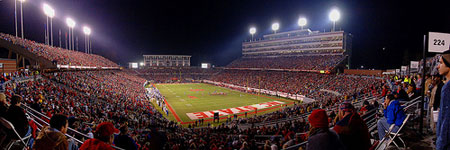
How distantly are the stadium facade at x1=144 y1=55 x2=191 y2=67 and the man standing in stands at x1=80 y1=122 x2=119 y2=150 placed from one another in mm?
99732

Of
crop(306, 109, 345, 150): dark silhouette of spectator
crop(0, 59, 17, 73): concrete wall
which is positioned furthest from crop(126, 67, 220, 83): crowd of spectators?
crop(306, 109, 345, 150): dark silhouette of spectator

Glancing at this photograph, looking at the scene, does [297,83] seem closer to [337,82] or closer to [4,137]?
[337,82]

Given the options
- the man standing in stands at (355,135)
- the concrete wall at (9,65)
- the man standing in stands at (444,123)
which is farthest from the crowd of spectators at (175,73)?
the man standing in stands at (444,123)

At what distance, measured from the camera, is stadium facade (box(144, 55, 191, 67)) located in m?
96.8

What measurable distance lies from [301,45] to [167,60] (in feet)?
208

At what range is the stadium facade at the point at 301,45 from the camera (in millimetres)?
55938

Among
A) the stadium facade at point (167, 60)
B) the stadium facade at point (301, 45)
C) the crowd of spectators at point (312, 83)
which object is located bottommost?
the crowd of spectators at point (312, 83)

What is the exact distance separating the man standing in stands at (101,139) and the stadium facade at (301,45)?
60.1 m

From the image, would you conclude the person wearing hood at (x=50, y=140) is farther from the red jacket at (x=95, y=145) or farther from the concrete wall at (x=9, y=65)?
the concrete wall at (x=9, y=65)

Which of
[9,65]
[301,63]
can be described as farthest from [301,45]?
[9,65]

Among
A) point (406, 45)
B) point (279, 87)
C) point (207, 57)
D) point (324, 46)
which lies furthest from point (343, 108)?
point (207, 57)

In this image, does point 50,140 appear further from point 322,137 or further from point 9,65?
point 9,65

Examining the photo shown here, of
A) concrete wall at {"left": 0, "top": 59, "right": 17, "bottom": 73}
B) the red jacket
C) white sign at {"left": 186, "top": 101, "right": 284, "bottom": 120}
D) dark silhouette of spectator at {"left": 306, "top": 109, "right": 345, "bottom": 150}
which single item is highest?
concrete wall at {"left": 0, "top": 59, "right": 17, "bottom": 73}

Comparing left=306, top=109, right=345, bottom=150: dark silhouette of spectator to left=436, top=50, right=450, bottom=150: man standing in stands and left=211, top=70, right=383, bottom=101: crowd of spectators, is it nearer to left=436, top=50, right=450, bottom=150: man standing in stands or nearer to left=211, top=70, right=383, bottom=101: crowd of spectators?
left=436, top=50, right=450, bottom=150: man standing in stands
